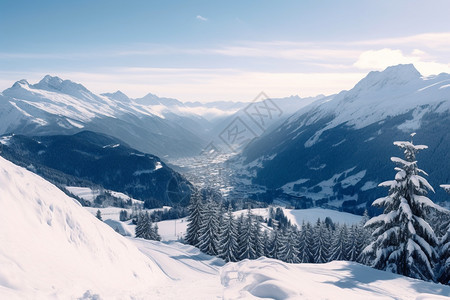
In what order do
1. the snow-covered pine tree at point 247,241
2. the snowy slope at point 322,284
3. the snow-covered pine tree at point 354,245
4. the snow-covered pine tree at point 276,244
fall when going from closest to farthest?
the snowy slope at point 322,284 < the snow-covered pine tree at point 247,241 < the snow-covered pine tree at point 354,245 < the snow-covered pine tree at point 276,244

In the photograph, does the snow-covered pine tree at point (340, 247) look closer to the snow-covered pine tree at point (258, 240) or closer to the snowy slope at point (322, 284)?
the snow-covered pine tree at point (258, 240)

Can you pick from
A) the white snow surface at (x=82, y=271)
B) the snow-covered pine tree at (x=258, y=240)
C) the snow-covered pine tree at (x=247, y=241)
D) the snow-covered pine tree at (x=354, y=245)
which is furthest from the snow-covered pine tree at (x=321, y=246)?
the white snow surface at (x=82, y=271)

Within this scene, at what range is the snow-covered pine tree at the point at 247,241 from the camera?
163ft

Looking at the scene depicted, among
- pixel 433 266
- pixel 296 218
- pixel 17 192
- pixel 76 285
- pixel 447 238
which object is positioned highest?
pixel 17 192

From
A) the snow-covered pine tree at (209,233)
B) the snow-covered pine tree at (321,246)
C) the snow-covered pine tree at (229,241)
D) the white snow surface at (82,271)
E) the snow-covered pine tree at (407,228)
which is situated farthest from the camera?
the snow-covered pine tree at (321,246)

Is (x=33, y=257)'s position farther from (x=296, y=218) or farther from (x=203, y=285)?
(x=296, y=218)

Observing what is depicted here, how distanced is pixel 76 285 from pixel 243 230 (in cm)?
4300

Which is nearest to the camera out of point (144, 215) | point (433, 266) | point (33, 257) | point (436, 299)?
point (33, 257)

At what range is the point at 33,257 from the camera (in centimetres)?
998

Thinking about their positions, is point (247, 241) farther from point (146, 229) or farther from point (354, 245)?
point (146, 229)

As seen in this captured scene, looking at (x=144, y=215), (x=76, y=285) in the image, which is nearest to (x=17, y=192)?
(x=76, y=285)

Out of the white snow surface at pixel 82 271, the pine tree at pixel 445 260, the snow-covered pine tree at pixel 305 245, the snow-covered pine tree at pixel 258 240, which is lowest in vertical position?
the snow-covered pine tree at pixel 305 245

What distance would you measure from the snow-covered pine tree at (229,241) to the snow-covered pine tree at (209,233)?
1.96 meters

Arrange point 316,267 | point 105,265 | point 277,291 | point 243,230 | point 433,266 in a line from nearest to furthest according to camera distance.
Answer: point 277,291, point 105,265, point 316,267, point 433,266, point 243,230
